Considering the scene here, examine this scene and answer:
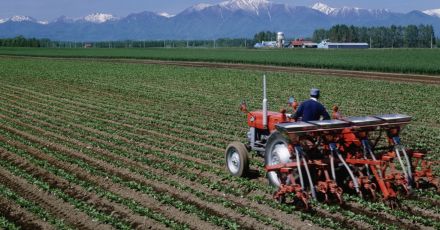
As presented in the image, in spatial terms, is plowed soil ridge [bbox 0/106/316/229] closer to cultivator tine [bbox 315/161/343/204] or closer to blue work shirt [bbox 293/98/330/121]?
cultivator tine [bbox 315/161/343/204]

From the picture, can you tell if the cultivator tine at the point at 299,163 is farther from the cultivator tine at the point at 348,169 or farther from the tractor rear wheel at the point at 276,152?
the cultivator tine at the point at 348,169

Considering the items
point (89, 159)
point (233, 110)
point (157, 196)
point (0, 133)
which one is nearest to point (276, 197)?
point (157, 196)

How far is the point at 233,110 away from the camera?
21.0 meters

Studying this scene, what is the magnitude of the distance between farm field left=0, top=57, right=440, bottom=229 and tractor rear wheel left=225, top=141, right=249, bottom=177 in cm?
17

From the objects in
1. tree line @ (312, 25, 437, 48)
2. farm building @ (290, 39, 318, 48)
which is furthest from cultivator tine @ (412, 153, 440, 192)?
tree line @ (312, 25, 437, 48)

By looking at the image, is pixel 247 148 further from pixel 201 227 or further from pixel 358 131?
pixel 201 227

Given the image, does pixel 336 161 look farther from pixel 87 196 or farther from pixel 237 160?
pixel 87 196

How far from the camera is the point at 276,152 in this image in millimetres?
9992

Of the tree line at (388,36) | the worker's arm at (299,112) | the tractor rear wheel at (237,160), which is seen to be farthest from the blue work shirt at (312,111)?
the tree line at (388,36)

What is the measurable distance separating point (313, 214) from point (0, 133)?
10753 mm

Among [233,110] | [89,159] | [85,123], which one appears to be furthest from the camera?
[233,110]

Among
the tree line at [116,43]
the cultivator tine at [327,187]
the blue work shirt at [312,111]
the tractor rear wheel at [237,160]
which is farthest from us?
the tree line at [116,43]

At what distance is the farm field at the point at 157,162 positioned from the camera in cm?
877

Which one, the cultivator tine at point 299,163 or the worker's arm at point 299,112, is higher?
the worker's arm at point 299,112
